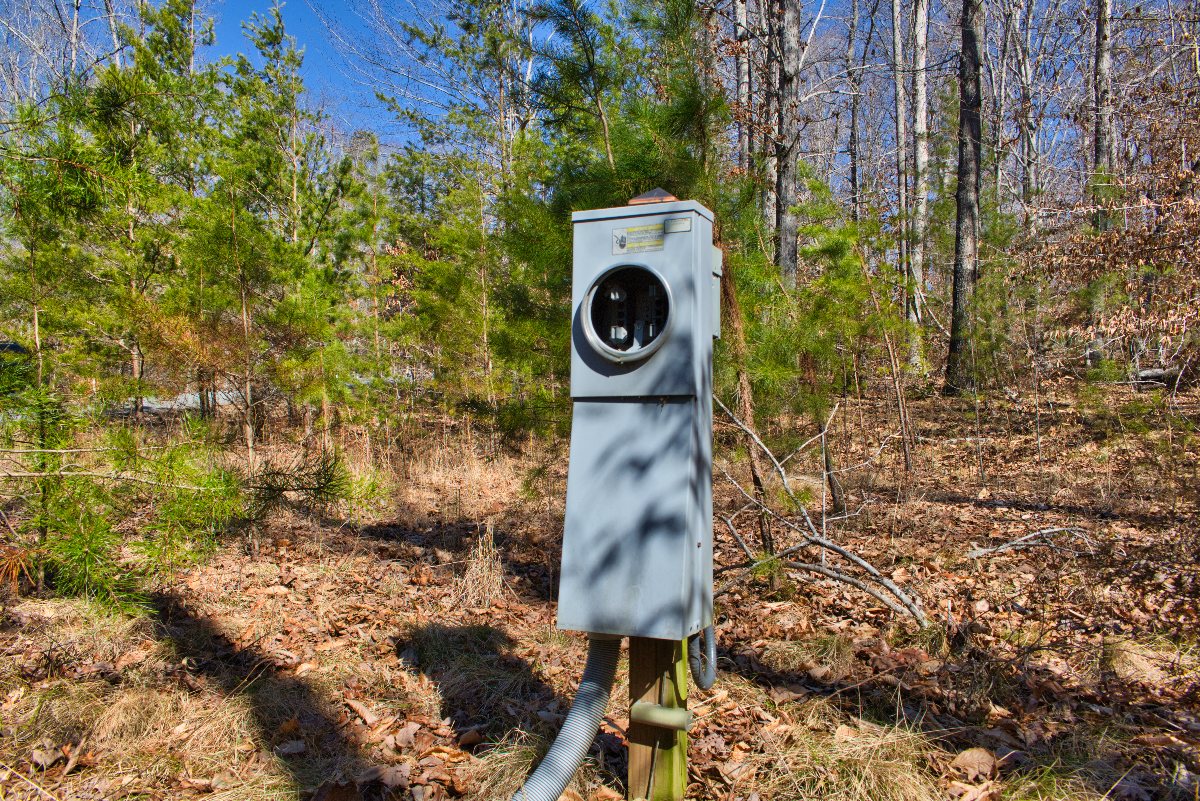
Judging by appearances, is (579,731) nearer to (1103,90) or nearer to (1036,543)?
(1036,543)

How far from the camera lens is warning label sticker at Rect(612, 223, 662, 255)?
2229 millimetres

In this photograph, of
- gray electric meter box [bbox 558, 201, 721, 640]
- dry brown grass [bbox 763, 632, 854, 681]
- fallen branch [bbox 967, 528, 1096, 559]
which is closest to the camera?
gray electric meter box [bbox 558, 201, 721, 640]

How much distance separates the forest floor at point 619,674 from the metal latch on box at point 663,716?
1.48 feet

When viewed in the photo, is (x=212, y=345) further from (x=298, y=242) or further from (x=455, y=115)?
(x=455, y=115)

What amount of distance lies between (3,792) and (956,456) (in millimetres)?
8386

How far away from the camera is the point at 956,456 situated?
26.9 ft

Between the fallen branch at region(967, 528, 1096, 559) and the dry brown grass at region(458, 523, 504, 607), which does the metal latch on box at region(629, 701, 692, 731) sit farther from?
the fallen branch at region(967, 528, 1096, 559)

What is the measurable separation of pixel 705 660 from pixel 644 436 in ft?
3.05

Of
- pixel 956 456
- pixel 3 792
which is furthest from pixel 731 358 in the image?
pixel 956 456

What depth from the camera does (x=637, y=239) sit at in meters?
2.25

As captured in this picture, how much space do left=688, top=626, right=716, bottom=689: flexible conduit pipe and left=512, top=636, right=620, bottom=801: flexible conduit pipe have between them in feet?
1.13

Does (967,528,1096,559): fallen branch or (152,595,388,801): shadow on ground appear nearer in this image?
(152,595,388,801): shadow on ground

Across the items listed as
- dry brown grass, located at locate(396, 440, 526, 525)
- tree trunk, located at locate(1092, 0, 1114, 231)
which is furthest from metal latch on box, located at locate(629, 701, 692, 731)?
tree trunk, located at locate(1092, 0, 1114, 231)

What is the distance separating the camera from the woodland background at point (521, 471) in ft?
9.18
